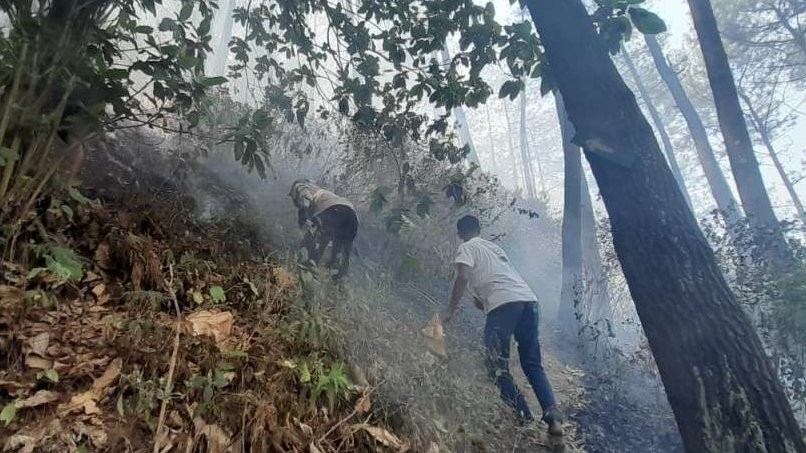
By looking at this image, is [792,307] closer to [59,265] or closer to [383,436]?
[383,436]

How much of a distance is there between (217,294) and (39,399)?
866mm

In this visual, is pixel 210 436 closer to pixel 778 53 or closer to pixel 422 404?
pixel 422 404

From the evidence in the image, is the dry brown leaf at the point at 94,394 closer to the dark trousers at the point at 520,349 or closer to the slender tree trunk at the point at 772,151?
the dark trousers at the point at 520,349

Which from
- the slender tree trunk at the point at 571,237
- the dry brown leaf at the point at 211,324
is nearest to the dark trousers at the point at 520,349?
the dry brown leaf at the point at 211,324

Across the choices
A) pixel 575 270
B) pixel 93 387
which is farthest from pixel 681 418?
pixel 575 270

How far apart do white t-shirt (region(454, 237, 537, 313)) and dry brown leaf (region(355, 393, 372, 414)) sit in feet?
6.01

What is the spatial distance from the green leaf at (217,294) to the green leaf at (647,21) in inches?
106

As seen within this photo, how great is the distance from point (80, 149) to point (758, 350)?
11.7 feet

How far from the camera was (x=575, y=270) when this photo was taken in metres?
7.53

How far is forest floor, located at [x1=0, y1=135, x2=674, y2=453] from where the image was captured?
1536mm

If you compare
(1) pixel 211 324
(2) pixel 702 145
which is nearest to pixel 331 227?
(1) pixel 211 324

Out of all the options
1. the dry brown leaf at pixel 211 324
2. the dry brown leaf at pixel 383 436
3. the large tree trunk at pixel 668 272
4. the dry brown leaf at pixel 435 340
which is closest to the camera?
the dry brown leaf at pixel 383 436

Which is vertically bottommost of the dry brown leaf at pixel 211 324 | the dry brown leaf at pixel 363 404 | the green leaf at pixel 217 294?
the dry brown leaf at pixel 363 404

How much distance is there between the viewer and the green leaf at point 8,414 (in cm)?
134
